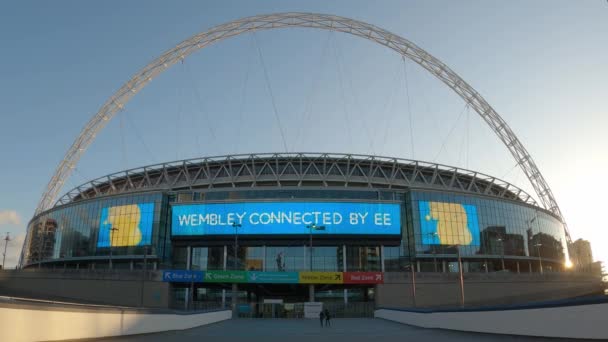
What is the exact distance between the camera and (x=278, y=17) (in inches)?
2793

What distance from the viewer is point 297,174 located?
77.8 metres

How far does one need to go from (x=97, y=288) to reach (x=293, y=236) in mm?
25212

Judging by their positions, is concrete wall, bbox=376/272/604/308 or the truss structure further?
the truss structure

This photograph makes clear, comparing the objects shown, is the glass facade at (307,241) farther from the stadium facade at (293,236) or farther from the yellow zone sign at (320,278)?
the yellow zone sign at (320,278)

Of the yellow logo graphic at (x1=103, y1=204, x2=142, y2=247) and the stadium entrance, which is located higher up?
the yellow logo graphic at (x1=103, y1=204, x2=142, y2=247)

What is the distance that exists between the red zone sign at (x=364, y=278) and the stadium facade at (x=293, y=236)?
119 mm

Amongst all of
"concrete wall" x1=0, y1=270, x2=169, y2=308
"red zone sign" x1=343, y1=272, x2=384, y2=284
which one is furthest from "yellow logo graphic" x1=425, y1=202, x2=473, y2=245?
"concrete wall" x1=0, y1=270, x2=169, y2=308

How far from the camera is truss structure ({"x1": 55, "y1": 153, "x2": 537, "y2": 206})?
7781 cm

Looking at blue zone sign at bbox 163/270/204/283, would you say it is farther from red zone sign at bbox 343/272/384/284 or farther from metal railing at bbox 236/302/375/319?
red zone sign at bbox 343/272/384/284

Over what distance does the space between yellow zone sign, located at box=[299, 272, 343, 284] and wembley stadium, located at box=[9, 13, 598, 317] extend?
170 mm

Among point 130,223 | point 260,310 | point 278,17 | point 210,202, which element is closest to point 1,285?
point 130,223

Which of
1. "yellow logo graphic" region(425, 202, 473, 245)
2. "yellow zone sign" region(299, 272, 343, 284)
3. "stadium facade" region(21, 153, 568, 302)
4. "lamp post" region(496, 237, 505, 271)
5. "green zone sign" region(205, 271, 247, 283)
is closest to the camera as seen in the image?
"yellow zone sign" region(299, 272, 343, 284)

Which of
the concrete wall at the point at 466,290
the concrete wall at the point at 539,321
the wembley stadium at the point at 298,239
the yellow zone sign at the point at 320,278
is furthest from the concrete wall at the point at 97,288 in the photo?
the concrete wall at the point at 539,321

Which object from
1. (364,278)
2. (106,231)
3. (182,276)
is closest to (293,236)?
(364,278)
